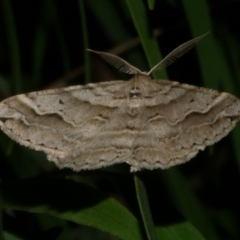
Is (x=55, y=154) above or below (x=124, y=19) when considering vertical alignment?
below

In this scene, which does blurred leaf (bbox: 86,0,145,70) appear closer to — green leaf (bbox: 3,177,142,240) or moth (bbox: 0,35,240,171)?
moth (bbox: 0,35,240,171)

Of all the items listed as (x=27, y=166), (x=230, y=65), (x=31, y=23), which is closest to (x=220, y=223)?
(x=230, y=65)

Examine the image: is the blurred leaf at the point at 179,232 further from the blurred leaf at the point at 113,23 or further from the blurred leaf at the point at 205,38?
the blurred leaf at the point at 113,23

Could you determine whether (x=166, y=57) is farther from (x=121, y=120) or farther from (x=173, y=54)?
(x=121, y=120)

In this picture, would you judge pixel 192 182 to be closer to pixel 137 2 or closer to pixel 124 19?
pixel 124 19

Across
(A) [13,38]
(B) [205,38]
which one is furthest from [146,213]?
(A) [13,38]

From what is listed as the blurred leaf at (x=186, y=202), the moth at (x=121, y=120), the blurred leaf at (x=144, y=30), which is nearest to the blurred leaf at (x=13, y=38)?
the moth at (x=121, y=120)
